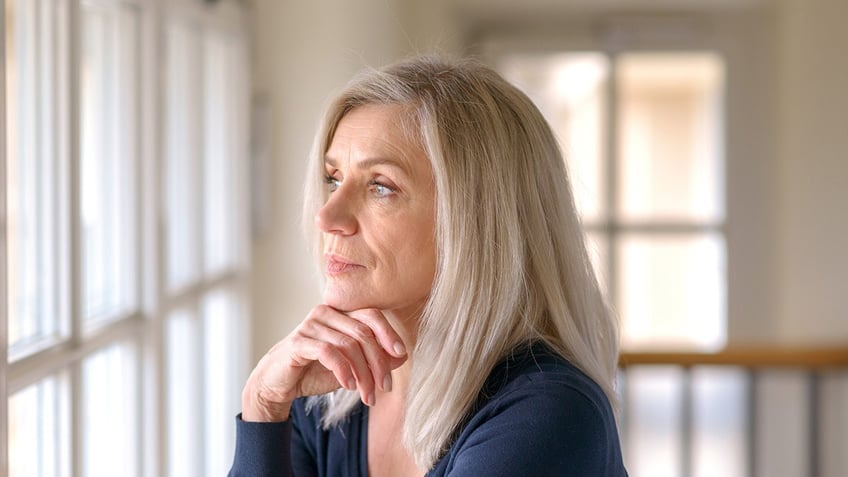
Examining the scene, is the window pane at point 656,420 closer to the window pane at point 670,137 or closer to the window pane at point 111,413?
the window pane at point 670,137

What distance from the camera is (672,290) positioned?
523 cm

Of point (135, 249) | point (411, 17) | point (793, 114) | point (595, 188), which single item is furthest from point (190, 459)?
point (793, 114)

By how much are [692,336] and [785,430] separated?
0.69 m

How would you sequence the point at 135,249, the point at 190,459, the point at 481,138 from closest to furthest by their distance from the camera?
the point at 481,138 < the point at 135,249 < the point at 190,459

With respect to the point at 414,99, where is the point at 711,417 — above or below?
below

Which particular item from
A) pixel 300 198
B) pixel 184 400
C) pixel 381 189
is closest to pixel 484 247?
pixel 381 189

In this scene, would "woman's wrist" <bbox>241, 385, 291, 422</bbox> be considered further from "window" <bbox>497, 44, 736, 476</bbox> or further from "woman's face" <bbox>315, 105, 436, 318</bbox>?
"window" <bbox>497, 44, 736, 476</bbox>

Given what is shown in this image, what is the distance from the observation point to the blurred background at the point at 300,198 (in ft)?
6.56

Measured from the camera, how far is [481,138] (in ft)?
4.59

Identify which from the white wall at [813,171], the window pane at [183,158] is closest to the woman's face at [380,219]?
the window pane at [183,158]

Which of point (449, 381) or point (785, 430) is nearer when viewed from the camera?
point (449, 381)

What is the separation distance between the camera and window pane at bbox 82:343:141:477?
2320 mm

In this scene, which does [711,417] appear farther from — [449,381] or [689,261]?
[449,381]

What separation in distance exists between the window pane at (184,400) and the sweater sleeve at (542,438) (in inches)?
73.9
